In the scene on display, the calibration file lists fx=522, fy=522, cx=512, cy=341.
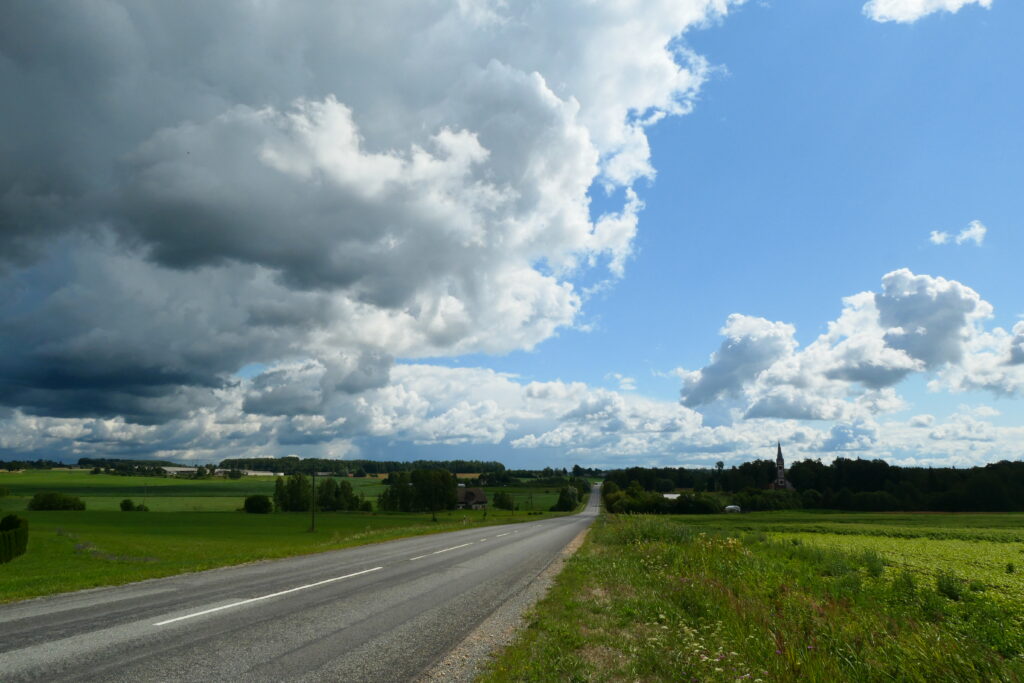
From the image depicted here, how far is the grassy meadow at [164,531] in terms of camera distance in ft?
59.3

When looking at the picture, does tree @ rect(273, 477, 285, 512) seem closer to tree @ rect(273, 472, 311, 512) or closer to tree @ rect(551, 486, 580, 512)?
tree @ rect(273, 472, 311, 512)

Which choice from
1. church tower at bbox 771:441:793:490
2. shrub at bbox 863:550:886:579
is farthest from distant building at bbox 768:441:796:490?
shrub at bbox 863:550:886:579

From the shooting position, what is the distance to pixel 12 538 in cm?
2764

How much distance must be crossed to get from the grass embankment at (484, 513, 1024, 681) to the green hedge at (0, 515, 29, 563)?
2983cm

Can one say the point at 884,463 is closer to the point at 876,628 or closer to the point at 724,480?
the point at 724,480

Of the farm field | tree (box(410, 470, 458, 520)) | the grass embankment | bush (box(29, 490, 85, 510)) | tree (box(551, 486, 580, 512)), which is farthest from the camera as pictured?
tree (box(551, 486, 580, 512))

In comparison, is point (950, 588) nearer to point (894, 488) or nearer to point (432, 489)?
point (432, 489)

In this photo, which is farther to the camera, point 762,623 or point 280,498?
point 280,498

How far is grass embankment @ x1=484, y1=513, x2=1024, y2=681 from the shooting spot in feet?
21.6

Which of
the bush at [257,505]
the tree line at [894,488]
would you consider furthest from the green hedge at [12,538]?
the tree line at [894,488]

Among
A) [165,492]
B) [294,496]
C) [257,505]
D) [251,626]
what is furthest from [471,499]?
[251,626]

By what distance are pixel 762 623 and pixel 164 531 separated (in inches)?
2400

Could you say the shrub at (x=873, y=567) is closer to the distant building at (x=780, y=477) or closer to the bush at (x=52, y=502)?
the bush at (x=52, y=502)

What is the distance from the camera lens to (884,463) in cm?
13112
